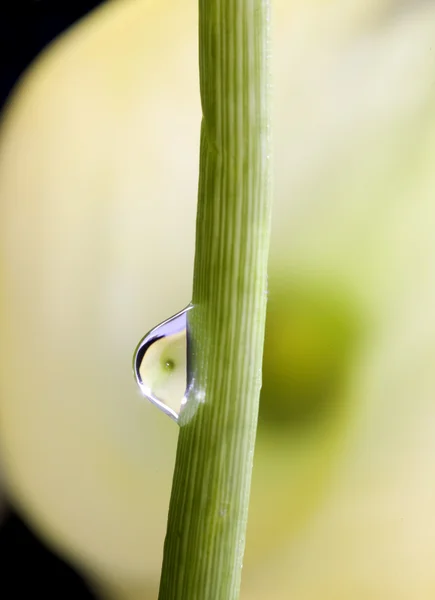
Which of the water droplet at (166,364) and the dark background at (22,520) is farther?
the dark background at (22,520)

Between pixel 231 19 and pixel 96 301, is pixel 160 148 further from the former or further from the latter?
pixel 231 19

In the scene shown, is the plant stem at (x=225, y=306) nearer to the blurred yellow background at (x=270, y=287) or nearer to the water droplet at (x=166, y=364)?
the water droplet at (x=166, y=364)

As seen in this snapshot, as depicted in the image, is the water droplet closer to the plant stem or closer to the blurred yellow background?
the plant stem

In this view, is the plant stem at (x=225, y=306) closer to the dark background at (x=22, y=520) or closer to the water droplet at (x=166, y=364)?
the water droplet at (x=166, y=364)

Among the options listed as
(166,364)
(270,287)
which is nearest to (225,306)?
(166,364)

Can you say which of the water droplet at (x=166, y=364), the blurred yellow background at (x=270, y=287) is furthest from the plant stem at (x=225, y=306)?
the blurred yellow background at (x=270, y=287)

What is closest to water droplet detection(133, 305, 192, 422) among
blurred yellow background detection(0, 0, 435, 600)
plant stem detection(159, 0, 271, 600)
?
plant stem detection(159, 0, 271, 600)

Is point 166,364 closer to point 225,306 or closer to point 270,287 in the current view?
point 225,306
